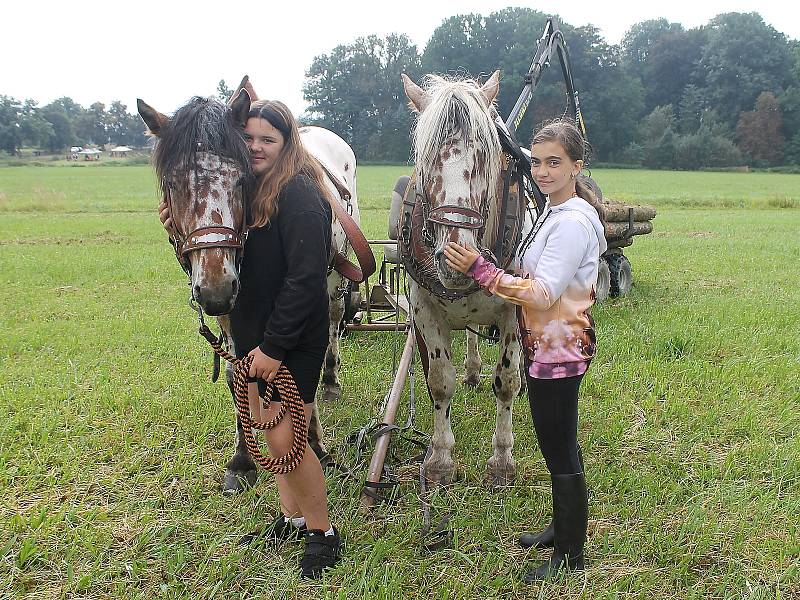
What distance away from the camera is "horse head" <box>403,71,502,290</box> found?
2.40 meters

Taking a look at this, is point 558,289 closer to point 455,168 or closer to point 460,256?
point 460,256

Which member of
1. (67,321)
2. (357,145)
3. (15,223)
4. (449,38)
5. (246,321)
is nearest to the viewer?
(246,321)

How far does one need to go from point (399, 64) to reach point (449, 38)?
23.3ft

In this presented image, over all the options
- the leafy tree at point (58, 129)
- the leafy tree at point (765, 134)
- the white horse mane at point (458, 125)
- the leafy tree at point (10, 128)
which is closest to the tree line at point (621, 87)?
the leafy tree at point (765, 134)

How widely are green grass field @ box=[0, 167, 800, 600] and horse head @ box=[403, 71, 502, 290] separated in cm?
141

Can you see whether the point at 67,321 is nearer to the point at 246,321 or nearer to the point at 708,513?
the point at 246,321

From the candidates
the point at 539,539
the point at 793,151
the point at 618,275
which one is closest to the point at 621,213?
the point at 618,275

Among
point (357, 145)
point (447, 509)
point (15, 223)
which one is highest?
point (357, 145)

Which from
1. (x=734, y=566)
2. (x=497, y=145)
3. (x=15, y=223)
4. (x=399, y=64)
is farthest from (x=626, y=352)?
(x=399, y=64)

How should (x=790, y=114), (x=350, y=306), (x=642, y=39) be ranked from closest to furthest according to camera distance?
(x=350, y=306), (x=790, y=114), (x=642, y=39)

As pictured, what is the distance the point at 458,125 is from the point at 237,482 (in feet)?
7.88

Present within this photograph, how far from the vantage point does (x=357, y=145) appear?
201 ft

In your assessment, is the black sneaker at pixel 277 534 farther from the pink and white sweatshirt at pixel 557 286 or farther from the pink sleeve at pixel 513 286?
the pink sleeve at pixel 513 286

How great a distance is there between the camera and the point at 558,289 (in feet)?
6.88
